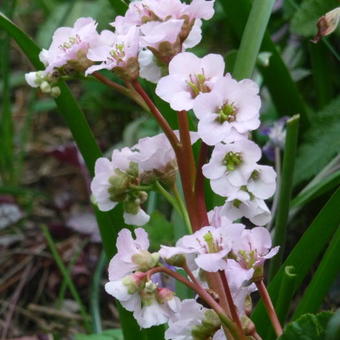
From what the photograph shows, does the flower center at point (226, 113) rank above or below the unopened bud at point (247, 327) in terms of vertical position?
above

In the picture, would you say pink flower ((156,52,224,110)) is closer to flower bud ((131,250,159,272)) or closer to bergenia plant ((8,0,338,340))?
bergenia plant ((8,0,338,340))

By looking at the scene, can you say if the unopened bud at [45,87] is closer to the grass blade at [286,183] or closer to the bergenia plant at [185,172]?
the bergenia plant at [185,172]

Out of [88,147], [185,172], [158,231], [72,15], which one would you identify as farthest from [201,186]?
[72,15]

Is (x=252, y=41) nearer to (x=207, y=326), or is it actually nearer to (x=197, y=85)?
(x=197, y=85)

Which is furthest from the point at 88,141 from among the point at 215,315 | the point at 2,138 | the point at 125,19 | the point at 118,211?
the point at 2,138

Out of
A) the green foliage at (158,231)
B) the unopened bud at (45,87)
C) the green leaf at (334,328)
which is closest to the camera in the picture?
the green leaf at (334,328)

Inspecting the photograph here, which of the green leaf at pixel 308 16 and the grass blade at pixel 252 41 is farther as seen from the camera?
the green leaf at pixel 308 16

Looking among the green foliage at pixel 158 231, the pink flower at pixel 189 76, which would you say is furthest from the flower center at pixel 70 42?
the green foliage at pixel 158 231
